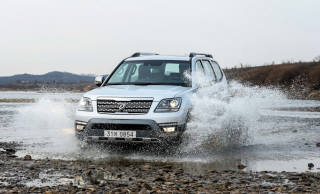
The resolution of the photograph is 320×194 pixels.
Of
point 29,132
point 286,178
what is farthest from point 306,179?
point 29,132

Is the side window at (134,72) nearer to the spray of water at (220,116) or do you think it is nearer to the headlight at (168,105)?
the spray of water at (220,116)

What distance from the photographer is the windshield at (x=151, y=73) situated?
33.6 feet

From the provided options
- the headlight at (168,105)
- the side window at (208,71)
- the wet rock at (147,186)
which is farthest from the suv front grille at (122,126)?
the side window at (208,71)

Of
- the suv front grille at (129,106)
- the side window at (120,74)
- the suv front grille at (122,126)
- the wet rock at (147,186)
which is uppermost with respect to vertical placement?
the side window at (120,74)

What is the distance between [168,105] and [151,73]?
1687mm

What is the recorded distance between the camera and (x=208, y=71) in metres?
11.6

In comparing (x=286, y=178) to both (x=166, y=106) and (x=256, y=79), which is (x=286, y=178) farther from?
(x=256, y=79)

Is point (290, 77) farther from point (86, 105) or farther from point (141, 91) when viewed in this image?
point (86, 105)

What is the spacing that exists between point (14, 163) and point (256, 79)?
64395 mm

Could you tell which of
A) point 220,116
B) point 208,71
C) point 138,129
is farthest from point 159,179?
point 208,71

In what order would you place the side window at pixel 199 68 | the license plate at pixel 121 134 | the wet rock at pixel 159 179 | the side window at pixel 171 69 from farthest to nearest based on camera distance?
the side window at pixel 199 68
the side window at pixel 171 69
the license plate at pixel 121 134
the wet rock at pixel 159 179

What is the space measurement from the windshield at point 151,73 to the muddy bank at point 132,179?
2.30 meters

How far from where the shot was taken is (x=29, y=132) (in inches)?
565

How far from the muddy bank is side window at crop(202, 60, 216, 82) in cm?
342
